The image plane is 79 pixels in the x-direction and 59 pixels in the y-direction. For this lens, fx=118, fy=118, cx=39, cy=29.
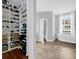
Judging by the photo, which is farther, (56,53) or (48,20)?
(48,20)

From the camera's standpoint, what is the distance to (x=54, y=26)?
38.2 ft

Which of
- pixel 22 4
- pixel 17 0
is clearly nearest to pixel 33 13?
pixel 22 4

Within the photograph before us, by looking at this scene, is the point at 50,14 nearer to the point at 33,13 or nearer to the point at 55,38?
the point at 55,38

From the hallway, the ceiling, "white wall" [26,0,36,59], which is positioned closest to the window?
the ceiling

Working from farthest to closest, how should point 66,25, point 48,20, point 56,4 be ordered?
1. point 48,20
2. point 66,25
3. point 56,4

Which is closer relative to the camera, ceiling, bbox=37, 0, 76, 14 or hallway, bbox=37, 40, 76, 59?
hallway, bbox=37, 40, 76, 59

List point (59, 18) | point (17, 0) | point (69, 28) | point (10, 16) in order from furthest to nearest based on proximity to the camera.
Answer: point (59, 18) < point (69, 28) < point (17, 0) < point (10, 16)

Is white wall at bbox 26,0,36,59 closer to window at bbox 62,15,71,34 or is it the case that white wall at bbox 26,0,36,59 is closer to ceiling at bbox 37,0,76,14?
ceiling at bbox 37,0,76,14

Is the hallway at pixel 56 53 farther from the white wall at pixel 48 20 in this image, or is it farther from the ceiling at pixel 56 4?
the white wall at pixel 48 20

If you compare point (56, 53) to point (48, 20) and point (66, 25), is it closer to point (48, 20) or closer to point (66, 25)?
point (66, 25)

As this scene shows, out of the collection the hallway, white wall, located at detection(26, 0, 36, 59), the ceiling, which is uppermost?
the ceiling

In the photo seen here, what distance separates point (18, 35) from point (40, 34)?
327 inches

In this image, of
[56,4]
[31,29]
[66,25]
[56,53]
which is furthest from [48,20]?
[31,29]

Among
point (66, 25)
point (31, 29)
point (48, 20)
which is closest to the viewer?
point (31, 29)
